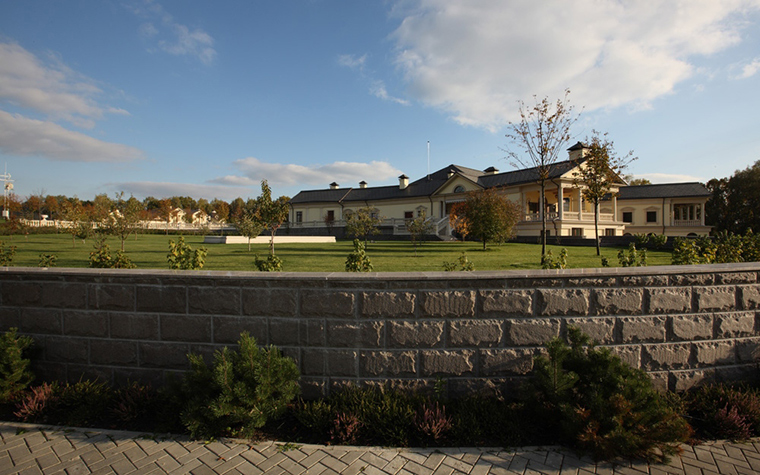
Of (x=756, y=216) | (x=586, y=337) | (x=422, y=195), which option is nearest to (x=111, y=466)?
(x=586, y=337)

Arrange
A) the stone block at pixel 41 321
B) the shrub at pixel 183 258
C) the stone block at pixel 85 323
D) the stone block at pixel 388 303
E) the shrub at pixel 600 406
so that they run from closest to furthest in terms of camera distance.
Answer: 1. the shrub at pixel 600 406
2. the stone block at pixel 388 303
3. the stone block at pixel 85 323
4. the stone block at pixel 41 321
5. the shrub at pixel 183 258

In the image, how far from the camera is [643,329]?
4.09m

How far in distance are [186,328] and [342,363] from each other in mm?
1798

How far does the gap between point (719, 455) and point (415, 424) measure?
2624mm

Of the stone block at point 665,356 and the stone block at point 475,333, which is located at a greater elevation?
the stone block at point 475,333

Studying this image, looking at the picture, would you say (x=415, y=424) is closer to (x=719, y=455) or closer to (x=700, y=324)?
(x=719, y=455)

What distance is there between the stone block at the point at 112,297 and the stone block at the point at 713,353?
6.39 metres

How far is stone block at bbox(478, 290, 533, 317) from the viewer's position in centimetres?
394

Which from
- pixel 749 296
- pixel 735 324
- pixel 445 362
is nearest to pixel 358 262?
pixel 445 362

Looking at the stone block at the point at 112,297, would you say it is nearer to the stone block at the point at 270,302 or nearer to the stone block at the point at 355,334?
the stone block at the point at 270,302

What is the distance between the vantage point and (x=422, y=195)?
41344 mm

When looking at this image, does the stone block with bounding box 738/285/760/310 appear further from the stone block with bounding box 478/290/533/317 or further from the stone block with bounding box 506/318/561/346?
the stone block with bounding box 478/290/533/317

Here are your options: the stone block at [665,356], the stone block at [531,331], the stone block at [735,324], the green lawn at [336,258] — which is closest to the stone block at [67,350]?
the stone block at [531,331]

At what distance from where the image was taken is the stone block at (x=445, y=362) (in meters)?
3.96
